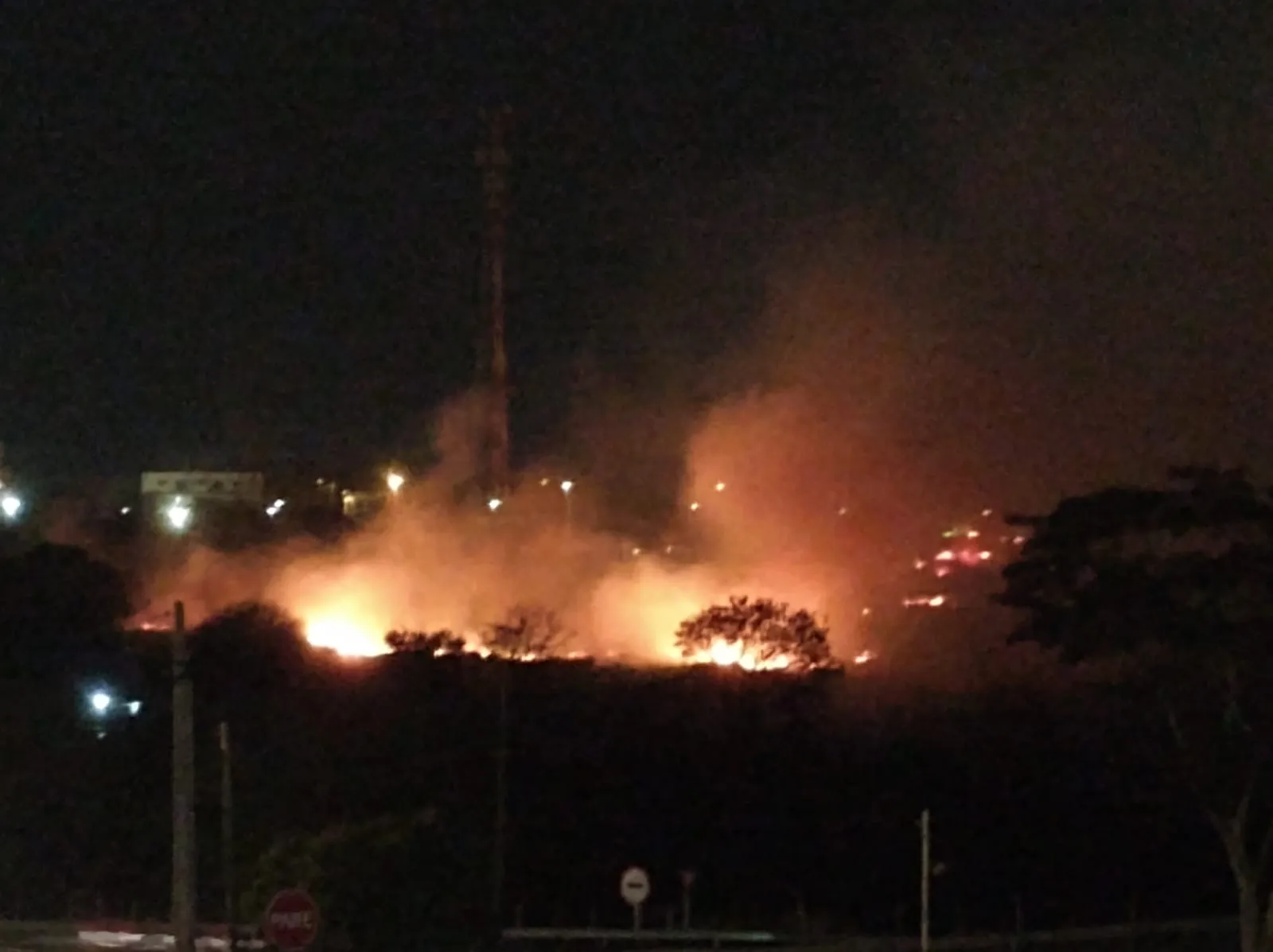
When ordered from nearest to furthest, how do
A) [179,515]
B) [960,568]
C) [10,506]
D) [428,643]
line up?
[428,643] → [960,568] → [10,506] → [179,515]

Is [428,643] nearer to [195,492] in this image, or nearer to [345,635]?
[345,635]

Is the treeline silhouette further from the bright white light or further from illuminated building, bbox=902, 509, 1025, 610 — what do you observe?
the bright white light

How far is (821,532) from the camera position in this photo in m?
62.2

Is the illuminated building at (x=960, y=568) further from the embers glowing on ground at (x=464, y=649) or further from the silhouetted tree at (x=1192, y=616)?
the silhouetted tree at (x=1192, y=616)

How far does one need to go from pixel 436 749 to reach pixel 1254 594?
25.1 meters

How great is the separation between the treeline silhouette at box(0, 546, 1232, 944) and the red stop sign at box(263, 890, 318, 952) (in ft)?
40.1

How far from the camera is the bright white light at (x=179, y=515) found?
214 feet

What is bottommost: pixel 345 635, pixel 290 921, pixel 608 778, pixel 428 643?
pixel 290 921

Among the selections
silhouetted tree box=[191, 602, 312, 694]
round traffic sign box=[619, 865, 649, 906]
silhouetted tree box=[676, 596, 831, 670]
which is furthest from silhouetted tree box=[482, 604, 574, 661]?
round traffic sign box=[619, 865, 649, 906]

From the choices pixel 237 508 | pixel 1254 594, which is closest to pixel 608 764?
pixel 1254 594

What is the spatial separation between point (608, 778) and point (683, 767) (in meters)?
2.07

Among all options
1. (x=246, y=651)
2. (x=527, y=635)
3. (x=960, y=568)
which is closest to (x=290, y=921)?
(x=246, y=651)

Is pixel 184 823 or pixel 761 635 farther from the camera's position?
pixel 761 635

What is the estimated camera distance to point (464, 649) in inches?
2042
